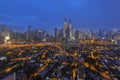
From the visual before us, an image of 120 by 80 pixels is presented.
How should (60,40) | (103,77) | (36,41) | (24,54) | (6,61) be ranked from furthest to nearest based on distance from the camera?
(60,40) → (36,41) → (24,54) → (6,61) → (103,77)

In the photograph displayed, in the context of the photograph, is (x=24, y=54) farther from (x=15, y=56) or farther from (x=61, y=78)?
(x=61, y=78)

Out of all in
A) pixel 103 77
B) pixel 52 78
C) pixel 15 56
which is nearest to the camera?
pixel 52 78

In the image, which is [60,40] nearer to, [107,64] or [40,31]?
[40,31]

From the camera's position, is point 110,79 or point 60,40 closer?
point 110,79

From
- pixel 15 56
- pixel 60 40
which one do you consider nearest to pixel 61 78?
pixel 15 56

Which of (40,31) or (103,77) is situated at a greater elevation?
(40,31)

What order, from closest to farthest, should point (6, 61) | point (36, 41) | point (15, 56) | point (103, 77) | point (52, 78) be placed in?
point (52, 78)
point (103, 77)
point (6, 61)
point (15, 56)
point (36, 41)

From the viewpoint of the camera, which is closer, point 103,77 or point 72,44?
point 103,77

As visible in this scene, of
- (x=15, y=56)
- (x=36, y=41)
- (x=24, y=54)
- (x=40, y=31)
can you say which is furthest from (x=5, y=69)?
(x=40, y=31)

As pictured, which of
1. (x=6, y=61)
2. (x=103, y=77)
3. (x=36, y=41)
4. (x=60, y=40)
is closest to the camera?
(x=103, y=77)
